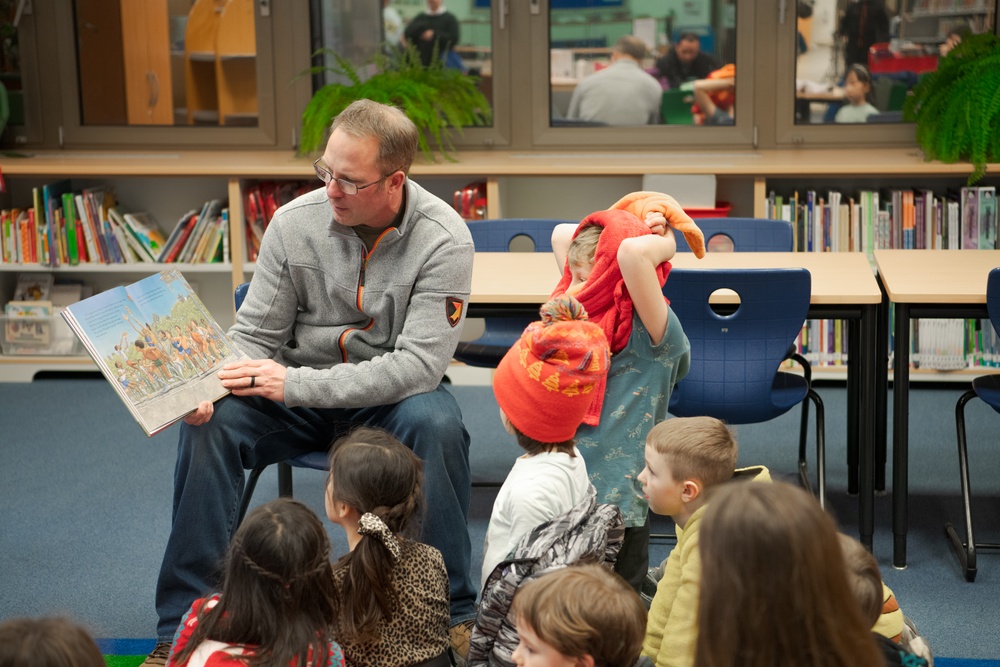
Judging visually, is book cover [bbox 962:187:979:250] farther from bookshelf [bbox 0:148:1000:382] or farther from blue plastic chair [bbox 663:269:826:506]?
blue plastic chair [bbox 663:269:826:506]

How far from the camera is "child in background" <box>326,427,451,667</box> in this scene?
1.96 m

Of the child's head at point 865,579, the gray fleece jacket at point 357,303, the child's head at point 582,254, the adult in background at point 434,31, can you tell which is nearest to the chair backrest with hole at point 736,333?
the child's head at point 582,254

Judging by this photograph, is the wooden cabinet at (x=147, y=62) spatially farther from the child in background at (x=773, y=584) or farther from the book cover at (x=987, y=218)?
the child in background at (x=773, y=584)

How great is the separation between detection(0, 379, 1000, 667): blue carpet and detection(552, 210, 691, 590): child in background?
0.78 m

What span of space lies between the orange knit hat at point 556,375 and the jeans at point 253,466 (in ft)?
1.18

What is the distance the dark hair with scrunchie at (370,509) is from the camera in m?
1.96

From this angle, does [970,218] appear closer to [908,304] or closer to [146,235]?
[908,304]

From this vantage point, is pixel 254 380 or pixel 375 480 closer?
pixel 375 480

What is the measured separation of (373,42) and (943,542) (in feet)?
10.2

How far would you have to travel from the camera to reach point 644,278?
7.55 feet

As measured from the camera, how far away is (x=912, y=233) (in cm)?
451

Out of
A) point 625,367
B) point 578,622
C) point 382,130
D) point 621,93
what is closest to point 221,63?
point 621,93

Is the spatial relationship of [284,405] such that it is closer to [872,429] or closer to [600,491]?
[600,491]

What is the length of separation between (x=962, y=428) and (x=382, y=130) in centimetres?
171
